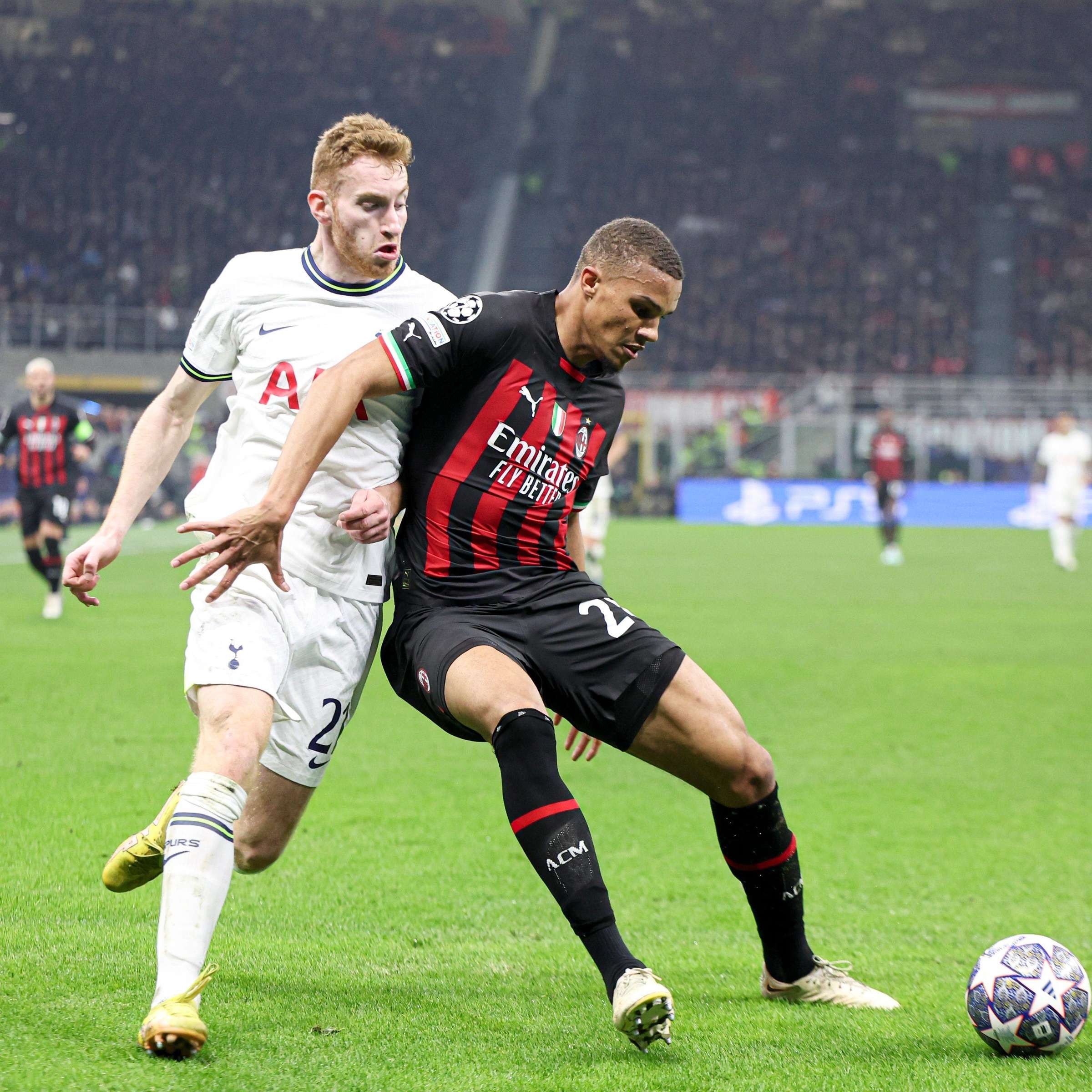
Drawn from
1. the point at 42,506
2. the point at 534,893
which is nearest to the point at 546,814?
the point at 534,893

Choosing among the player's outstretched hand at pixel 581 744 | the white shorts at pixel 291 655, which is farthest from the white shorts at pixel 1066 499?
the white shorts at pixel 291 655

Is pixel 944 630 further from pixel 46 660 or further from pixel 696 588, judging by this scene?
pixel 46 660

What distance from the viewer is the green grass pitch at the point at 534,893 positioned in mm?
3045

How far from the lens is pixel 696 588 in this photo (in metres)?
16.1

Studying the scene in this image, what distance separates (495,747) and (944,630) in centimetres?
1022

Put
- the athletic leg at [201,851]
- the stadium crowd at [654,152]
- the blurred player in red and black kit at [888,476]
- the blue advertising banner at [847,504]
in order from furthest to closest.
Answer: the stadium crowd at [654,152], the blue advertising banner at [847,504], the blurred player in red and black kit at [888,476], the athletic leg at [201,851]

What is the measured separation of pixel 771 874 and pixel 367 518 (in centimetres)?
142

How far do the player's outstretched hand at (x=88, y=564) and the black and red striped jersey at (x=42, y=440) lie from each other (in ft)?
31.4

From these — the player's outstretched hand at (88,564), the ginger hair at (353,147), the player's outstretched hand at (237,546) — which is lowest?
the player's outstretched hand at (88,564)

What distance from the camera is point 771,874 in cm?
371

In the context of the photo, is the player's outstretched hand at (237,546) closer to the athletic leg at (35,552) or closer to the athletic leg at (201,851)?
the athletic leg at (201,851)

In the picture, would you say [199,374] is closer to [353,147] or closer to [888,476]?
[353,147]

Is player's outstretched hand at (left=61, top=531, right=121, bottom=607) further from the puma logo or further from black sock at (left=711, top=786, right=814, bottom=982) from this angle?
black sock at (left=711, top=786, right=814, bottom=982)

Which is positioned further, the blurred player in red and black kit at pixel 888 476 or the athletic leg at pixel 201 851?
the blurred player in red and black kit at pixel 888 476
